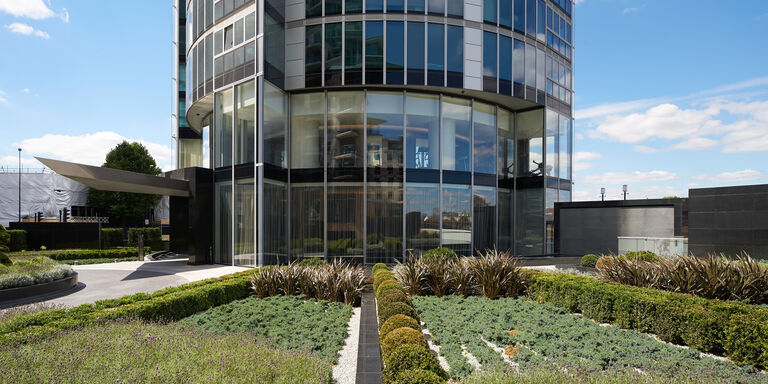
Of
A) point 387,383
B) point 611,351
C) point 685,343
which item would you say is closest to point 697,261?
point 685,343

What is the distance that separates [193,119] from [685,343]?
84.6 feet

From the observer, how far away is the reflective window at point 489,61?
19281mm

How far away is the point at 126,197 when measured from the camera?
45812 mm

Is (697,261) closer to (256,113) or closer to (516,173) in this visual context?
(516,173)

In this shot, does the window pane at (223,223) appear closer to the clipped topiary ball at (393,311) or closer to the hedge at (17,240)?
the clipped topiary ball at (393,311)

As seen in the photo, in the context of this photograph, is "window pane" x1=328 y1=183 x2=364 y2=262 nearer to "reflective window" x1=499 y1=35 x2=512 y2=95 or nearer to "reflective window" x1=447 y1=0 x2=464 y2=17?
"reflective window" x1=499 y1=35 x2=512 y2=95

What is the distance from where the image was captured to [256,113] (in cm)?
1758

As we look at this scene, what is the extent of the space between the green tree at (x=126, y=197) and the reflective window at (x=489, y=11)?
44385mm

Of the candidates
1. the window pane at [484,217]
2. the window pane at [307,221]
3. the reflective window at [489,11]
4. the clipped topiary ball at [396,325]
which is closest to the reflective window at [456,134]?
the window pane at [484,217]

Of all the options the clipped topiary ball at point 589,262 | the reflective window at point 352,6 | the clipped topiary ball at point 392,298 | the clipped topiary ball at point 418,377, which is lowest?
the clipped topiary ball at point 589,262

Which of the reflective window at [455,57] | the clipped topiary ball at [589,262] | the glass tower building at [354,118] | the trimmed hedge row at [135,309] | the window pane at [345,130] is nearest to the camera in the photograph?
the trimmed hedge row at [135,309]

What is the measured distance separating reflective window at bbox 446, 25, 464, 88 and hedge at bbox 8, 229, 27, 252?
2805cm

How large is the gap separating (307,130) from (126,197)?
37759 millimetres


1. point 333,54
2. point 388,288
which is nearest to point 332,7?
point 333,54
